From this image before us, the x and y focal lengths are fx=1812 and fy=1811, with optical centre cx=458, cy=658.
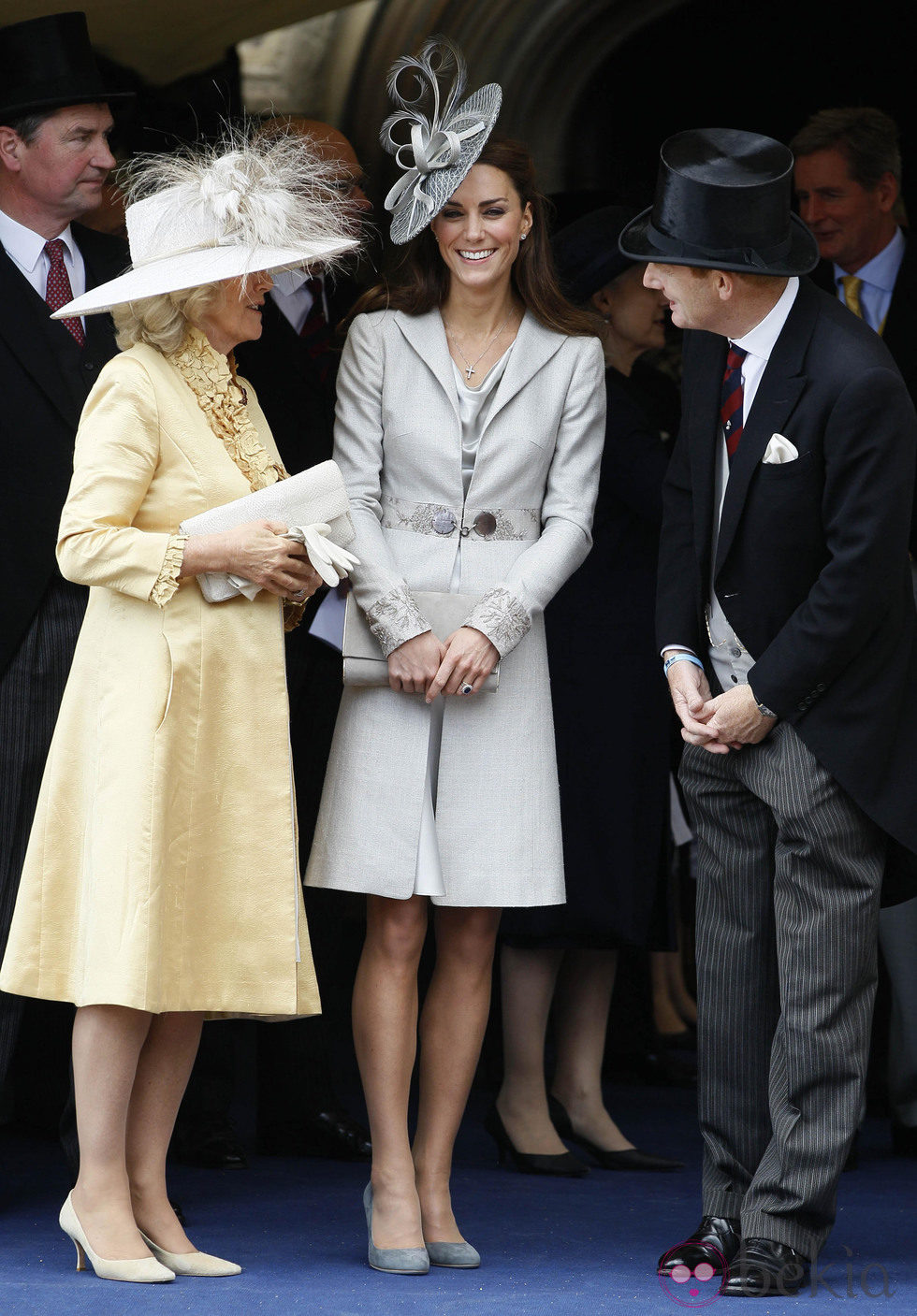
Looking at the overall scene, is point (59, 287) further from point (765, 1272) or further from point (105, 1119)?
point (765, 1272)

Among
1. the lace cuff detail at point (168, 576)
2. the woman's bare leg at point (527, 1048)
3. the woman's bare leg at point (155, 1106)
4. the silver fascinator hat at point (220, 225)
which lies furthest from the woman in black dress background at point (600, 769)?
the lace cuff detail at point (168, 576)

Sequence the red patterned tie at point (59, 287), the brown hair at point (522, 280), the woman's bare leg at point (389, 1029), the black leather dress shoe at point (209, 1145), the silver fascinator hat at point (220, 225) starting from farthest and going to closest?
the black leather dress shoe at point (209, 1145) → the red patterned tie at point (59, 287) → the brown hair at point (522, 280) → the woman's bare leg at point (389, 1029) → the silver fascinator hat at point (220, 225)

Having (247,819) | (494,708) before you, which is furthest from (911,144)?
(247,819)

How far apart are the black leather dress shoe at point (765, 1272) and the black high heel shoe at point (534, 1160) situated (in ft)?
2.88

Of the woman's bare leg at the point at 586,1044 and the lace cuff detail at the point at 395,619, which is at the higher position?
the lace cuff detail at the point at 395,619

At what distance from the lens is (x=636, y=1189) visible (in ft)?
12.4

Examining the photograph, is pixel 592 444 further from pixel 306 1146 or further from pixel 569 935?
pixel 306 1146

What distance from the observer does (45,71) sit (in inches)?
145

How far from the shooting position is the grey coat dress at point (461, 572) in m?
3.23

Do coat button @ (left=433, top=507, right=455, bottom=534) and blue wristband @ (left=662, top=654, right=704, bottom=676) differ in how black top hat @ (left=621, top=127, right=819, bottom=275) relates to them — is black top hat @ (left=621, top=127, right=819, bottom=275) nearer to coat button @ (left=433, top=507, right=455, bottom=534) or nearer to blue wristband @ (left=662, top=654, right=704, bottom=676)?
coat button @ (left=433, top=507, right=455, bottom=534)

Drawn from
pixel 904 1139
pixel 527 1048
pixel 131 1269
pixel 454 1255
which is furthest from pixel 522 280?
pixel 904 1139

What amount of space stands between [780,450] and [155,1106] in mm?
1553

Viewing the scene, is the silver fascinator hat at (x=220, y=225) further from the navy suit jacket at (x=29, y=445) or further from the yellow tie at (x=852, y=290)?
the yellow tie at (x=852, y=290)

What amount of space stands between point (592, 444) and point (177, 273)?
0.85 m
